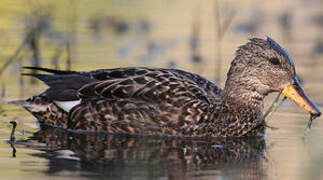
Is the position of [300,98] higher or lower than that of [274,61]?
lower

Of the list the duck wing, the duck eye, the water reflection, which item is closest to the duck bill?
the duck eye

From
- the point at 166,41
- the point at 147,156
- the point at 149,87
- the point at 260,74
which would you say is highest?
the point at 166,41

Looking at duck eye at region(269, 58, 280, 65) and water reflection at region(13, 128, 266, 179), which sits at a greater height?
duck eye at region(269, 58, 280, 65)

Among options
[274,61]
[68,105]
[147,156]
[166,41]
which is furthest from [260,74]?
[166,41]

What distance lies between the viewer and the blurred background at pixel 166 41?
8.66m

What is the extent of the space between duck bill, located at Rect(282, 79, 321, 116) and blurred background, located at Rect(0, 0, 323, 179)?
29cm

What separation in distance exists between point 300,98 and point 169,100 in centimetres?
133

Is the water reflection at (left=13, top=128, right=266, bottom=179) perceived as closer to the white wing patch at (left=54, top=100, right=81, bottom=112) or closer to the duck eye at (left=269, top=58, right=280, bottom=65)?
the white wing patch at (left=54, top=100, right=81, bottom=112)

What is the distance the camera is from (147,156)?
7.24 meters

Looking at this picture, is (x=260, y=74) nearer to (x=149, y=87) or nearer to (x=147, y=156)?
(x=149, y=87)

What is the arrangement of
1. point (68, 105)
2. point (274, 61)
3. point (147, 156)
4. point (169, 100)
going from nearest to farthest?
point (147, 156) → point (169, 100) → point (274, 61) → point (68, 105)

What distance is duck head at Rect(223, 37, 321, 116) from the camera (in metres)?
8.44

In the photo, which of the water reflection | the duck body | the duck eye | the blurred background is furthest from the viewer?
the blurred background

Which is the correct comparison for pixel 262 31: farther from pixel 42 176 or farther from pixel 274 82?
pixel 42 176
